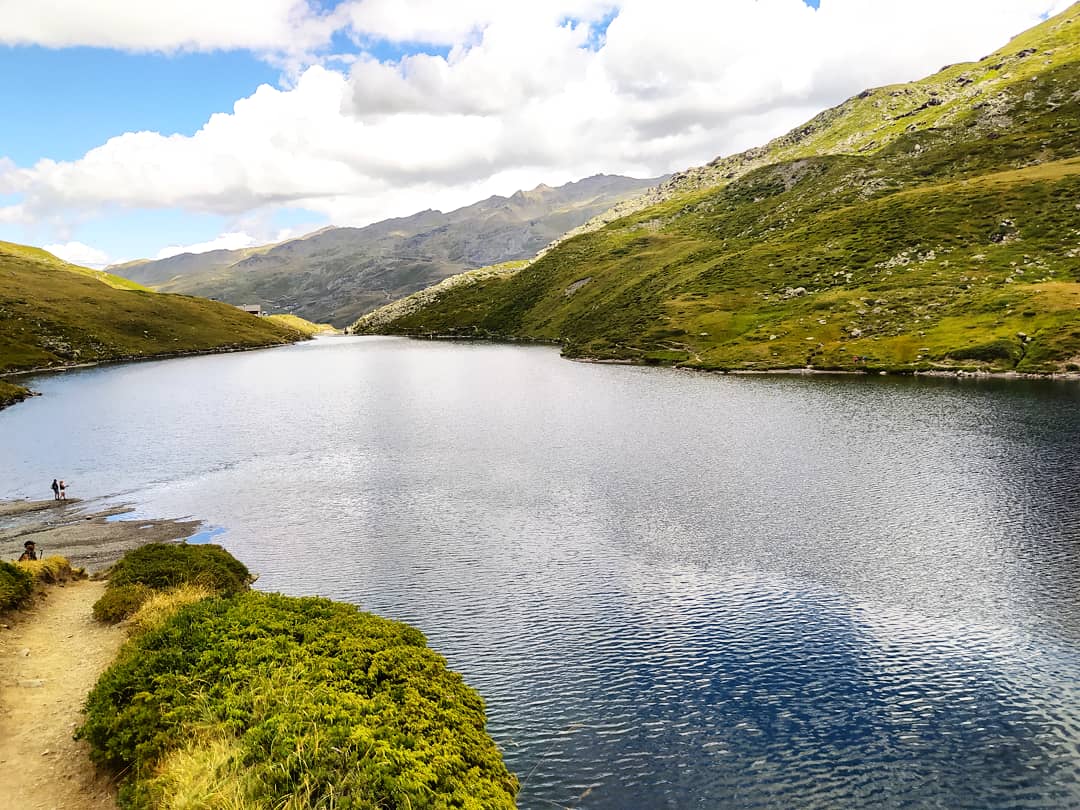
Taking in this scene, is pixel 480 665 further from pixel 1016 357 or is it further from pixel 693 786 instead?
pixel 1016 357

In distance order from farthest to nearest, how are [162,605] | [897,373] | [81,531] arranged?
[897,373], [81,531], [162,605]

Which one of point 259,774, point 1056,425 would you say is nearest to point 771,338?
point 1056,425

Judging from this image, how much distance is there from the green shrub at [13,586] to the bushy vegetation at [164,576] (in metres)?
3.83

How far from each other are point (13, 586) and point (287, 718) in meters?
26.0

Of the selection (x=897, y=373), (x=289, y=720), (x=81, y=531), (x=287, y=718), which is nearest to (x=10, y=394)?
(x=81, y=531)

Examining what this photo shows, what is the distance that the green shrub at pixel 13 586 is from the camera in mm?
35594

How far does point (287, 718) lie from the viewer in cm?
2191

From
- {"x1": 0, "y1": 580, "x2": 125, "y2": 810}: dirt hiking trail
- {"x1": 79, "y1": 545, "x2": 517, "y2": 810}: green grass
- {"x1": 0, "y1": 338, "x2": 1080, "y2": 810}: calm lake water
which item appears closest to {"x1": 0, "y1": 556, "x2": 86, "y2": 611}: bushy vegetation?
{"x1": 0, "y1": 580, "x2": 125, "y2": 810}: dirt hiking trail

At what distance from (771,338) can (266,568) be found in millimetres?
158835

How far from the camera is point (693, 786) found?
26312 millimetres

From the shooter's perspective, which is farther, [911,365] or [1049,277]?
[1049,277]

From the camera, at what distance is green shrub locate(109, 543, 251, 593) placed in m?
40.3

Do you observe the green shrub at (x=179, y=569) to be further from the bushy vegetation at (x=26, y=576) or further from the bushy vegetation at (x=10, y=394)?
the bushy vegetation at (x=10, y=394)

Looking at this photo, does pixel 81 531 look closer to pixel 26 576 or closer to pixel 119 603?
pixel 26 576
